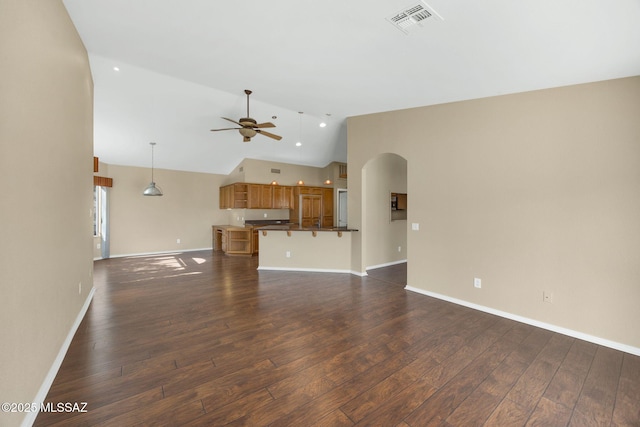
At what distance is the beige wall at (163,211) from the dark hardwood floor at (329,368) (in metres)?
4.25

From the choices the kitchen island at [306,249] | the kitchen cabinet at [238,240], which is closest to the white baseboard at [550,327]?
the kitchen island at [306,249]

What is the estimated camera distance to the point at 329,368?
2.24 meters

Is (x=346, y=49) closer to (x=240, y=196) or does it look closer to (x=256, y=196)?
(x=256, y=196)

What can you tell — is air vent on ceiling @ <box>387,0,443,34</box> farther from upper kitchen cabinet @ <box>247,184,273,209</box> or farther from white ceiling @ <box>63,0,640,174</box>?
upper kitchen cabinet @ <box>247,184,273,209</box>

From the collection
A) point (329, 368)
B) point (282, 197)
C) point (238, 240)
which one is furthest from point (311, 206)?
point (329, 368)

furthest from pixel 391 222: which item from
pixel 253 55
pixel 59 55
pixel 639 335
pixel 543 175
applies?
pixel 59 55

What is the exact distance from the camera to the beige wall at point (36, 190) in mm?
1405

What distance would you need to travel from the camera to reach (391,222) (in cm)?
623

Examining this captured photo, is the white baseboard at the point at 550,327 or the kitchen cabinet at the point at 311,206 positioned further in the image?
the kitchen cabinet at the point at 311,206

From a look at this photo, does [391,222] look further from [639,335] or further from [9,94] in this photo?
[9,94]

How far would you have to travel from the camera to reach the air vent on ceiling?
218cm

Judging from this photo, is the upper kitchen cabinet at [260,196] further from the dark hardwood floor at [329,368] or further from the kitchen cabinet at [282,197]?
the dark hardwood floor at [329,368]

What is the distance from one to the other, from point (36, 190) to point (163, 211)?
6.67 metres

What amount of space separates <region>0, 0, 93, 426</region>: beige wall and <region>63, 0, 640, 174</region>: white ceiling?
2.54 feet
